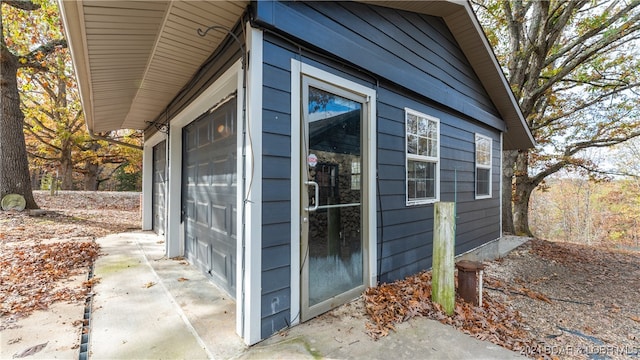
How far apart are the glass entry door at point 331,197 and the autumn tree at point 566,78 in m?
7.68

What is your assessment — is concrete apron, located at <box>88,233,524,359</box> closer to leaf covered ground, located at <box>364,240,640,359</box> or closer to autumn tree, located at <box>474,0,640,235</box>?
leaf covered ground, located at <box>364,240,640,359</box>

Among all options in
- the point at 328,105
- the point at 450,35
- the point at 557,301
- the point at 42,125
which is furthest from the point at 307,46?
the point at 42,125

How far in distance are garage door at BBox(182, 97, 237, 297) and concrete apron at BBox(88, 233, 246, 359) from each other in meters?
0.26

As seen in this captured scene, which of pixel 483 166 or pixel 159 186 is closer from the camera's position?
pixel 483 166

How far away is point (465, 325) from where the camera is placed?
2.66 meters

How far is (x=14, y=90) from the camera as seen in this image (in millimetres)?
7133

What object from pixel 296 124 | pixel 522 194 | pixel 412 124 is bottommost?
pixel 522 194

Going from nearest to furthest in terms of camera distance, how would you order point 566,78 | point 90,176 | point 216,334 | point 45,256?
point 216,334, point 45,256, point 566,78, point 90,176

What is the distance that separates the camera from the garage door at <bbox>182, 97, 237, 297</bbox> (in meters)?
3.14

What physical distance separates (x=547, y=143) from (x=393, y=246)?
10681 millimetres

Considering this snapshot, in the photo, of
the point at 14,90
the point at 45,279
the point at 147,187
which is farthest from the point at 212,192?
the point at 14,90

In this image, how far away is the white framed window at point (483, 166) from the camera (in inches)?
224

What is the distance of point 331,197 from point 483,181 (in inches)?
179

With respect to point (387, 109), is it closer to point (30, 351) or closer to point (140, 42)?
point (140, 42)
